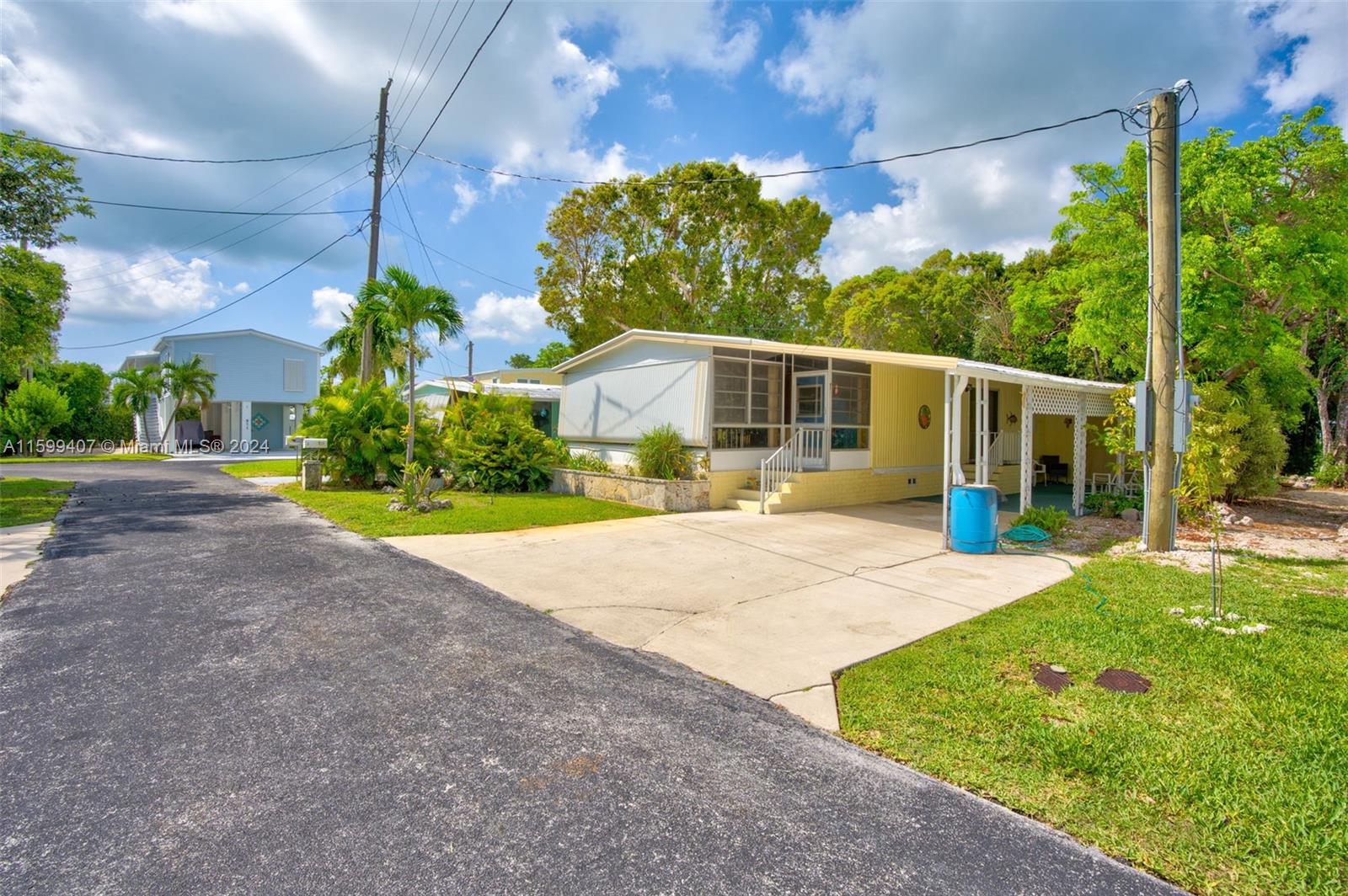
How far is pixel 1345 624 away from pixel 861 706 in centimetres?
432

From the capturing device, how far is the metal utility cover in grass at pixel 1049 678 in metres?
4.10

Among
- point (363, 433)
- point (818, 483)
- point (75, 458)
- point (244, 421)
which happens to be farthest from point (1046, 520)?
point (244, 421)

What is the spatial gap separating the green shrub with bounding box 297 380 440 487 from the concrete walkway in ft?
17.6

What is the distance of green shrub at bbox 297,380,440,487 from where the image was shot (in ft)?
47.0

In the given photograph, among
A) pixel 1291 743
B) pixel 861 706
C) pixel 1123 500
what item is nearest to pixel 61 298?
pixel 861 706

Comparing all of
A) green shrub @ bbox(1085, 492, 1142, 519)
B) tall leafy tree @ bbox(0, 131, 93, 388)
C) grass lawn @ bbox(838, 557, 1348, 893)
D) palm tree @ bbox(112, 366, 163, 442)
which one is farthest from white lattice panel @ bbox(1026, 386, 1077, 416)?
palm tree @ bbox(112, 366, 163, 442)

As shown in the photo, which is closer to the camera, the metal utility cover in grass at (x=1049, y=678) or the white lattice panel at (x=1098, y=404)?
the metal utility cover in grass at (x=1049, y=678)

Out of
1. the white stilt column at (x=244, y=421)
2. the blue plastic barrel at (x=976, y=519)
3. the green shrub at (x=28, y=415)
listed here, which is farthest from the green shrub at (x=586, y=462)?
the green shrub at (x=28, y=415)

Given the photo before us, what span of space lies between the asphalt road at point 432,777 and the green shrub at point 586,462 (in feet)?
28.9

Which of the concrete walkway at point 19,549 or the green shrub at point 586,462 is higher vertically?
the green shrub at point 586,462

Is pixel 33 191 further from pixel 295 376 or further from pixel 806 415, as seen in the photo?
pixel 295 376

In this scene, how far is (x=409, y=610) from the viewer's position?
5.65 metres

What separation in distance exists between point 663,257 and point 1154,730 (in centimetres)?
2285

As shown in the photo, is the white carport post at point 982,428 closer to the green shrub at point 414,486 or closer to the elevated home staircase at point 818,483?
the elevated home staircase at point 818,483
